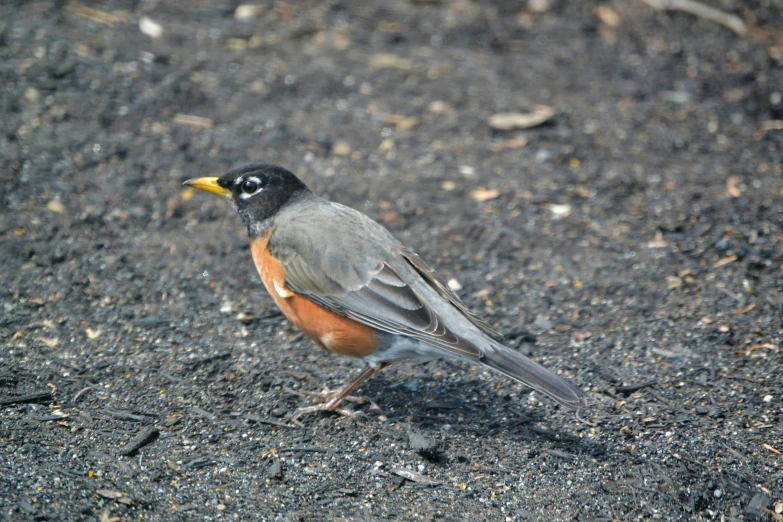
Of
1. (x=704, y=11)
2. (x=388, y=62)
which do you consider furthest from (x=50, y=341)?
(x=704, y=11)

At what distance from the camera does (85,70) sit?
752 centimetres

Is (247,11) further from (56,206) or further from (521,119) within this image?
(56,206)

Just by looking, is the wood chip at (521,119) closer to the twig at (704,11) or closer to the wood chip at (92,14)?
the twig at (704,11)

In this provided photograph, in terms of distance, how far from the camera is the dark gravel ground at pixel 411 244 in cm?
409

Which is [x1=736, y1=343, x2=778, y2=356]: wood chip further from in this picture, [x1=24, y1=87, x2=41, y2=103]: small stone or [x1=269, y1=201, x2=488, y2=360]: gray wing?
[x1=24, y1=87, x2=41, y2=103]: small stone

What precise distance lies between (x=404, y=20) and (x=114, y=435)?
643 centimetres

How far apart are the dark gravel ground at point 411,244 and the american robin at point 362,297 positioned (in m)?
0.42

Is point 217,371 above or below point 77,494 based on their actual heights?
below

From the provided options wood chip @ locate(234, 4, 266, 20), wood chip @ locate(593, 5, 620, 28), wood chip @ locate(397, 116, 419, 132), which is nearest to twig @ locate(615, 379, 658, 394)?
wood chip @ locate(397, 116, 419, 132)

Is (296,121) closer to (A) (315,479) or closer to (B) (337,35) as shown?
(B) (337,35)

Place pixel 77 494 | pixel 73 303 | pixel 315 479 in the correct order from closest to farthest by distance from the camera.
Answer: pixel 77 494 < pixel 315 479 < pixel 73 303

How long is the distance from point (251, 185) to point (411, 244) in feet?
4.81

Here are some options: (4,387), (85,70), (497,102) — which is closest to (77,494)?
(4,387)

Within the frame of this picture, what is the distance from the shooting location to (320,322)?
15.4 feet
